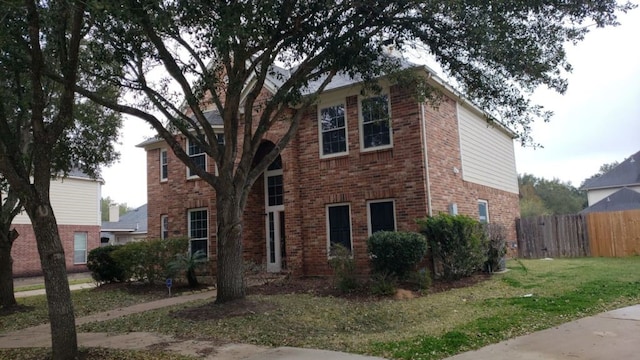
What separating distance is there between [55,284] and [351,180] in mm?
9692

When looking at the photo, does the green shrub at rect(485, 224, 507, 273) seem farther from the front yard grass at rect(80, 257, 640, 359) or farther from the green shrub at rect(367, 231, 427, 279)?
the green shrub at rect(367, 231, 427, 279)

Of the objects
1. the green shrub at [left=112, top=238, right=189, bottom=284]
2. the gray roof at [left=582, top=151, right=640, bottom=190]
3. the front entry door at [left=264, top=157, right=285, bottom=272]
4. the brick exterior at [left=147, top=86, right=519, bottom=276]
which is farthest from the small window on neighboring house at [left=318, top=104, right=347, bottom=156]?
the gray roof at [left=582, top=151, right=640, bottom=190]

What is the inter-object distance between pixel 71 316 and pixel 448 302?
699cm

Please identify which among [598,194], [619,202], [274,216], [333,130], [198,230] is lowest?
[198,230]

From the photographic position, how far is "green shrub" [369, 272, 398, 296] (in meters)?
11.0

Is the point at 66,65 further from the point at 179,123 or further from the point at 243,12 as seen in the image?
the point at 179,123

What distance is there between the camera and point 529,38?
8711 millimetres

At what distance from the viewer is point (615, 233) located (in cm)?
1959

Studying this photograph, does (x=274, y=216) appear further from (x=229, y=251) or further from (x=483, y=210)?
(x=483, y=210)

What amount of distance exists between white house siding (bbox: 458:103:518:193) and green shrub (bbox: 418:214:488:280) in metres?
3.61

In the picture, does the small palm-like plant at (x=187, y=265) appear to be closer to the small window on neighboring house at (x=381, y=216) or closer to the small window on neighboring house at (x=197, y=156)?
the small window on neighboring house at (x=197, y=156)

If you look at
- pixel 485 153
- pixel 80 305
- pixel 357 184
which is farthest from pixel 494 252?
pixel 80 305

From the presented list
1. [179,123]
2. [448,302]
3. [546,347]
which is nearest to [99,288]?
[179,123]

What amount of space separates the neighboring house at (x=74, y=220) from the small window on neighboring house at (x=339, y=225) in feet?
54.4
